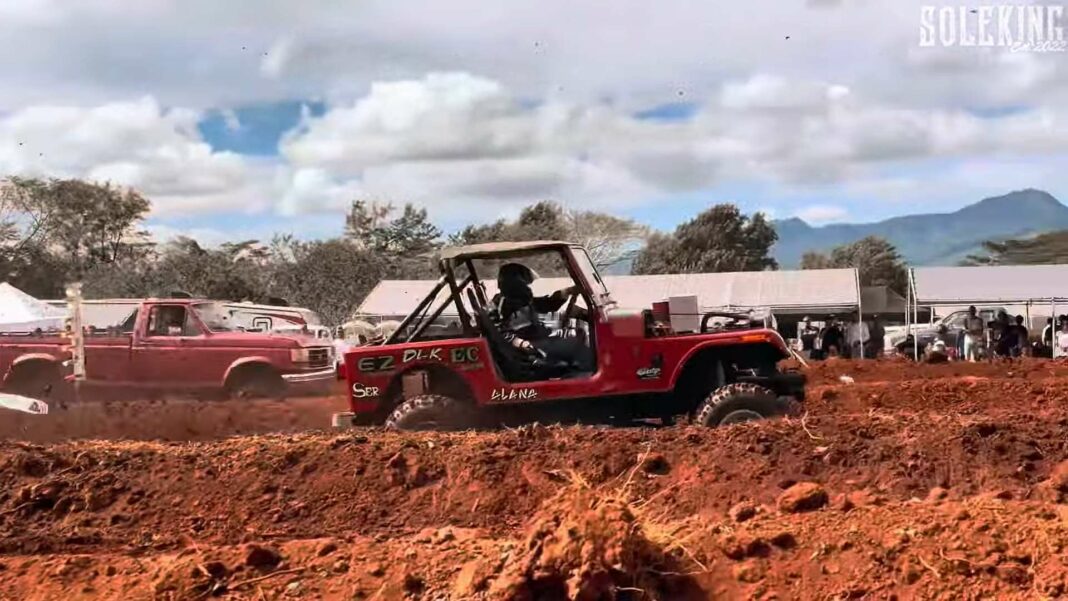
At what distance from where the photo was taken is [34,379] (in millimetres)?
13180

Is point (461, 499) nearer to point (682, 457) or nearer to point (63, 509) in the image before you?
point (682, 457)

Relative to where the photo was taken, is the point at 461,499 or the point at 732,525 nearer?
the point at 732,525

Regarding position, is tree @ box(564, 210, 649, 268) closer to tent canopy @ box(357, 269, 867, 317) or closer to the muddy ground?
tent canopy @ box(357, 269, 867, 317)

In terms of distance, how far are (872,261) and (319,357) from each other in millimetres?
50291

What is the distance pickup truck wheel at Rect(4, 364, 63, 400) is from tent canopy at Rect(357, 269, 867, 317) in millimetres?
13379

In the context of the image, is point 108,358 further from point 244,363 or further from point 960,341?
point 960,341

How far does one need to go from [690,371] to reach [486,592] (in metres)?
4.20

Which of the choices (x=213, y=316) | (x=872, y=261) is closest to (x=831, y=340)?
(x=213, y=316)

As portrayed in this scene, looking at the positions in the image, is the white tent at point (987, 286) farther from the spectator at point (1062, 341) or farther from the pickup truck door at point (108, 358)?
the pickup truck door at point (108, 358)

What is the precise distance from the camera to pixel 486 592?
15.1 feet

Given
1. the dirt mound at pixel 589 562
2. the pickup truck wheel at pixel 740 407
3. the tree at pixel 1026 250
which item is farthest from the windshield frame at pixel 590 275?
the tree at pixel 1026 250

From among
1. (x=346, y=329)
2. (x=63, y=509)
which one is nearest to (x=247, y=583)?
(x=63, y=509)

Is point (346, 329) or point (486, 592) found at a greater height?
point (346, 329)

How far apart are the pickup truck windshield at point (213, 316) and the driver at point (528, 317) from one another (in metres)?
6.48
